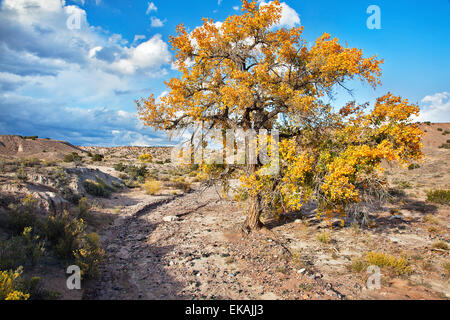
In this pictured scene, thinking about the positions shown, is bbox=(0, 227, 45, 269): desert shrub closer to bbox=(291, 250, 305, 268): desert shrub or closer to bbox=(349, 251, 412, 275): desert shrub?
bbox=(291, 250, 305, 268): desert shrub

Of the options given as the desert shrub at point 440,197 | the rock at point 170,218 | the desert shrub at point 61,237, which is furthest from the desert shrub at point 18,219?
the desert shrub at point 440,197

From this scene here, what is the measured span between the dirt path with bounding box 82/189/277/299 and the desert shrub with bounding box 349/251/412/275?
2977 millimetres

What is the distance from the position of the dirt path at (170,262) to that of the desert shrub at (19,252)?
158 cm

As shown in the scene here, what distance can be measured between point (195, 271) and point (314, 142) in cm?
676

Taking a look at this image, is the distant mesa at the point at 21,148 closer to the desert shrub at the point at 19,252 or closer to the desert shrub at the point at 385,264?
the desert shrub at the point at 19,252

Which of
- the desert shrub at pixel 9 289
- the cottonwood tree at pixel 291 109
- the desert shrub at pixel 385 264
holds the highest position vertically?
the cottonwood tree at pixel 291 109

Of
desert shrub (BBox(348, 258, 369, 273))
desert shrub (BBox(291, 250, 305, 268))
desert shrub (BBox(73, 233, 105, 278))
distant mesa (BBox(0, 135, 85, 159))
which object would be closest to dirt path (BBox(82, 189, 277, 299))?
desert shrub (BBox(73, 233, 105, 278))

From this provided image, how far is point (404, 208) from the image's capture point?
13.8 metres

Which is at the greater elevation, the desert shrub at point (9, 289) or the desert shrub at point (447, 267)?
the desert shrub at point (9, 289)

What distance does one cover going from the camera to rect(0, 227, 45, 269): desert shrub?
5.34 meters

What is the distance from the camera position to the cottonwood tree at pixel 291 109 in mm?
8133

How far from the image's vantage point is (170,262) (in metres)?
7.77

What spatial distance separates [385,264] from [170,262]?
21.6 feet
